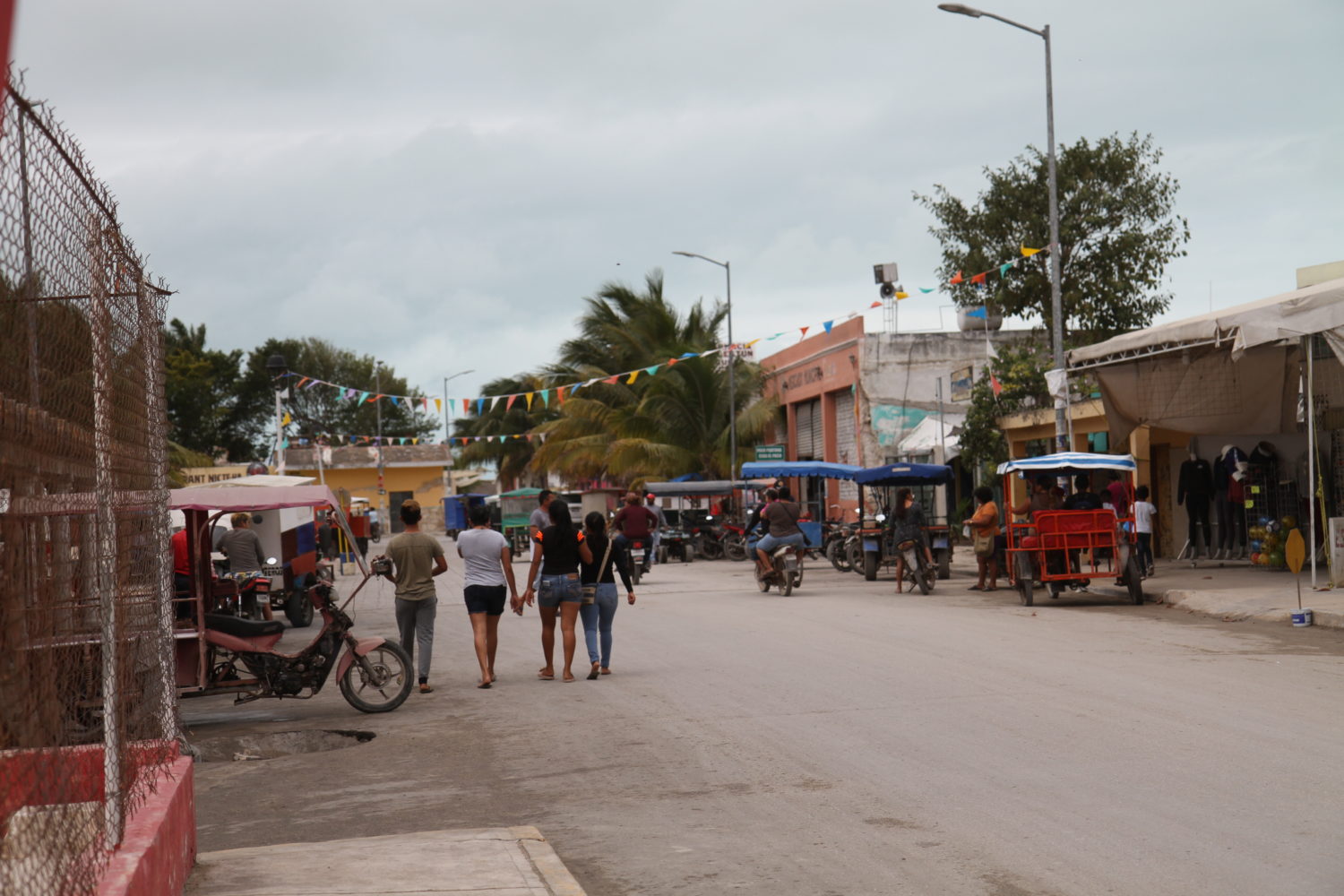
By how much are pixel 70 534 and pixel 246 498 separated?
376 inches

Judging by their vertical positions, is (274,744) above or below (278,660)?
below

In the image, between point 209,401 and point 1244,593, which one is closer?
point 1244,593

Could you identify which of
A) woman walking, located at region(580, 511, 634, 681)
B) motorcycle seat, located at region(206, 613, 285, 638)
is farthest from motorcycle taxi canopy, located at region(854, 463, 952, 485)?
motorcycle seat, located at region(206, 613, 285, 638)

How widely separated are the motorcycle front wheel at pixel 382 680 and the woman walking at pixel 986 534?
12.8 m

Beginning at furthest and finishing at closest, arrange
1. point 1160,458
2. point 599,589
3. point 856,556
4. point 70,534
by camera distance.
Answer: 1. point 856,556
2. point 1160,458
3. point 599,589
4. point 70,534

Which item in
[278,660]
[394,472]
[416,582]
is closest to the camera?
[278,660]

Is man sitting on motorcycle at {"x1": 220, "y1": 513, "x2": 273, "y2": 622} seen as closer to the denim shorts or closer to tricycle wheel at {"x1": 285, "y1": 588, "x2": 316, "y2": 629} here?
tricycle wheel at {"x1": 285, "y1": 588, "x2": 316, "y2": 629}

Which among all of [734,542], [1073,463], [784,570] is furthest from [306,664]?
[734,542]

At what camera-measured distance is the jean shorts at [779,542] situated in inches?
934

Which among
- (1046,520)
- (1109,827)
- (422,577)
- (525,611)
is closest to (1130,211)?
(1046,520)

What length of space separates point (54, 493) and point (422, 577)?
9551 millimetres

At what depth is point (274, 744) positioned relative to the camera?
11227 mm

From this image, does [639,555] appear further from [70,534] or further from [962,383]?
[70,534]

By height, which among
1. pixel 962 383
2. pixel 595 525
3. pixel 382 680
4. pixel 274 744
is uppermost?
pixel 962 383
